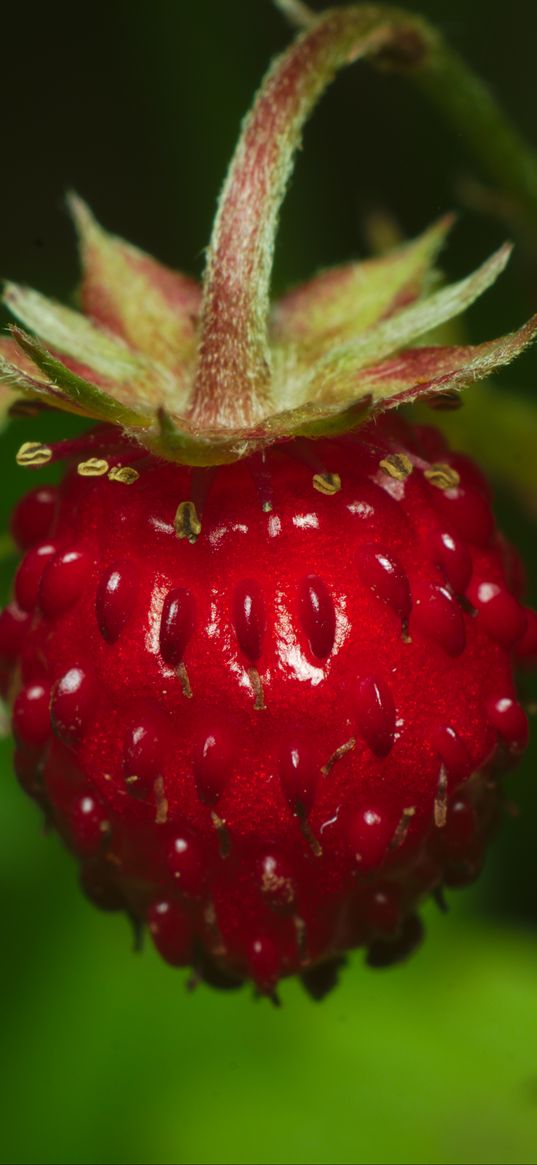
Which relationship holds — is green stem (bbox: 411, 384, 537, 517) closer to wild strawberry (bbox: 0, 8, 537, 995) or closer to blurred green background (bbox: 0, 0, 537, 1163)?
blurred green background (bbox: 0, 0, 537, 1163)

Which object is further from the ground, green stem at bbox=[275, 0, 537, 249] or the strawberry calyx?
green stem at bbox=[275, 0, 537, 249]

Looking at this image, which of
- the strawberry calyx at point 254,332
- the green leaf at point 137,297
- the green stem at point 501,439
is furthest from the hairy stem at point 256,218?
the green stem at point 501,439

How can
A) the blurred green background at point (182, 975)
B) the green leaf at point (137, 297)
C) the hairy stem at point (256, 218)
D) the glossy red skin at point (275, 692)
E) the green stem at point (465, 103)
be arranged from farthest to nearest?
the blurred green background at point (182, 975) < the green stem at point (465, 103) < the green leaf at point (137, 297) < the hairy stem at point (256, 218) < the glossy red skin at point (275, 692)

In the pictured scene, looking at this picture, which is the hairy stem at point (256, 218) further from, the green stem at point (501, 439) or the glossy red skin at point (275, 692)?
the green stem at point (501, 439)

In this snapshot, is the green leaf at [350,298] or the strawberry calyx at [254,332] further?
the green leaf at [350,298]

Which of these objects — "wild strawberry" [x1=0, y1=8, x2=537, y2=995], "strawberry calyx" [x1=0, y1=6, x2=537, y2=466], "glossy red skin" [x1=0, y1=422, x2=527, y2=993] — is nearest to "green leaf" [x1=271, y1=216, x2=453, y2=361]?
"strawberry calyx" [x1=0, y1=6, x2=537, y2=466]

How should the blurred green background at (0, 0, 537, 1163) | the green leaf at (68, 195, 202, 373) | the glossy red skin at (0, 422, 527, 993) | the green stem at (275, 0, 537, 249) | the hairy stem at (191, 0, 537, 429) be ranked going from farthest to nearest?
the blurred green background at (0, 0, 537, 1163)
the green stem at (275, 0, 537, 249)
the green leaf at (68, 195, 202, 373)
the hairy stem at (191, 0, 537, 429)
the glossy red skin at (0, 422, 527, 993)

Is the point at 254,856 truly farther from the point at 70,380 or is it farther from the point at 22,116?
the point at 22,116
